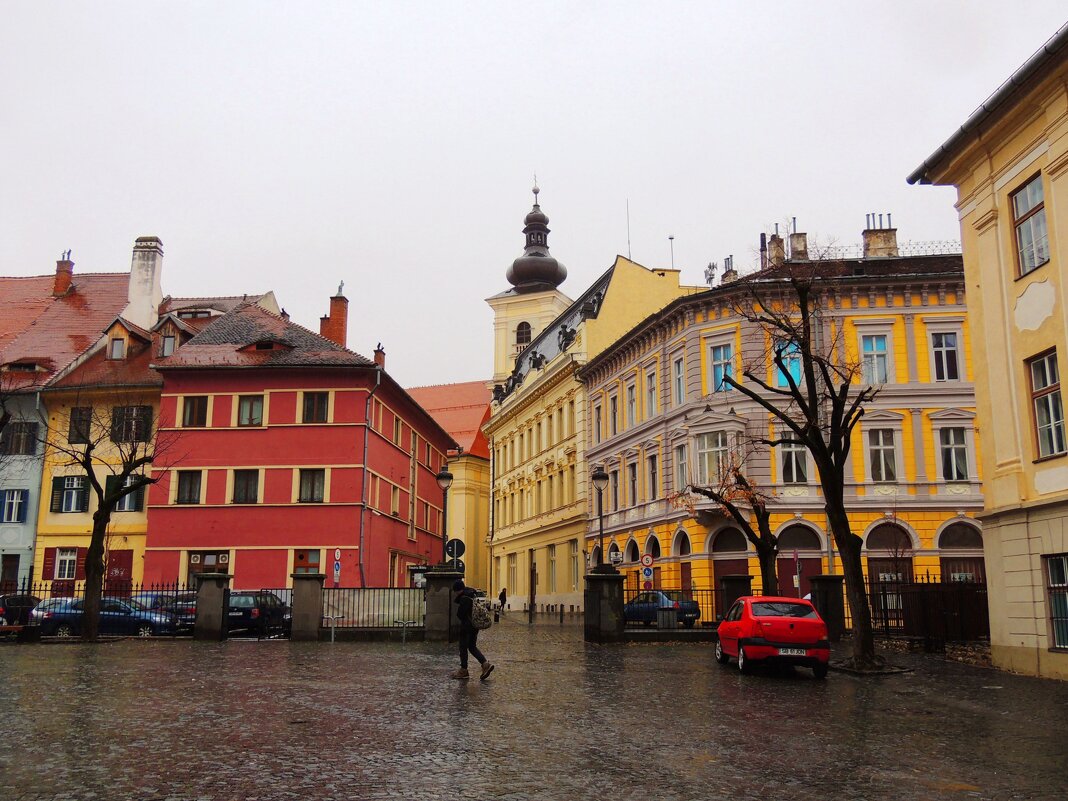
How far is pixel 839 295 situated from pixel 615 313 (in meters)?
16.3

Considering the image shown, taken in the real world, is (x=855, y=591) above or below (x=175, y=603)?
above

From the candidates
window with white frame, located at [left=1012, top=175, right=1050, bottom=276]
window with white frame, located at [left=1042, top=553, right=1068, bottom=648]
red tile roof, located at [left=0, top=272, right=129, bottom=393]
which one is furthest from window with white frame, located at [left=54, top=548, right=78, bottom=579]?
window with white frame, located at [left=1012, top=175, right=1050, bottom=276]

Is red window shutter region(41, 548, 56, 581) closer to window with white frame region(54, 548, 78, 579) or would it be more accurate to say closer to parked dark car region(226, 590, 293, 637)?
window with white frame region(54, 548, 78, 579)

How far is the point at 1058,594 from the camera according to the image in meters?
18.1

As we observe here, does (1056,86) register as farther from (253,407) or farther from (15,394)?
(15,394)

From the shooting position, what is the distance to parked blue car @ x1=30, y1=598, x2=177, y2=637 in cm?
3072

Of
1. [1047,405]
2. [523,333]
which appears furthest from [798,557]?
[523,333]

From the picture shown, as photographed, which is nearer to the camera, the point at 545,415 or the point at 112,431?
the point at 112,431

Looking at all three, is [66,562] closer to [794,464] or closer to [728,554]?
[728,554]

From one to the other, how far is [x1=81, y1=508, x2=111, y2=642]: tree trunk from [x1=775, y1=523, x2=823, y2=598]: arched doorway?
966 inches

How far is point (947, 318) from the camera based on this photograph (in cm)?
4075

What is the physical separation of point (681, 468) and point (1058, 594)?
999 inches

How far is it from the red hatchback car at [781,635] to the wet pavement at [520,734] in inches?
17.2

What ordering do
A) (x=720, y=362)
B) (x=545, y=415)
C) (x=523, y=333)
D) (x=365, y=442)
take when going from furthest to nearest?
1. (x=523, y=333)
2. (x=545, y=415)
3. (x=365, y=442)
4. (x=720, y=362)
